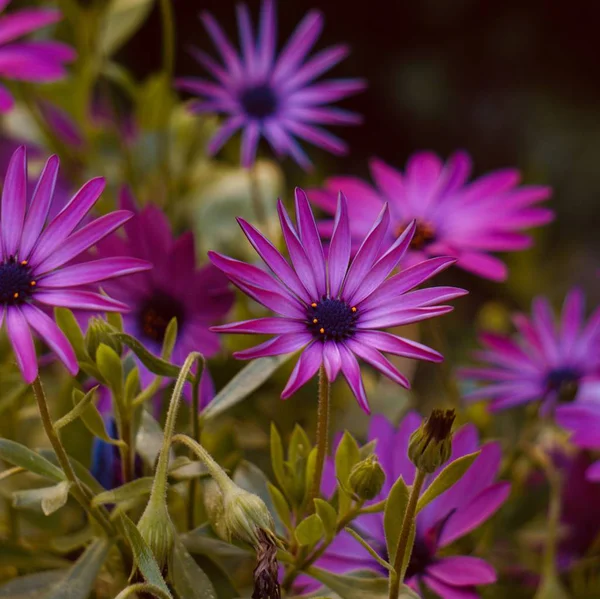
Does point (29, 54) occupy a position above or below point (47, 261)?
above

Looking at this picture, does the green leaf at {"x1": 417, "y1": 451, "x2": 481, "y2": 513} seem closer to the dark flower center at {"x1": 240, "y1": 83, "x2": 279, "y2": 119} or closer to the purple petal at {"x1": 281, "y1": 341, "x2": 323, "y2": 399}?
the purple petal at {"x1": 281, "y1": 341, "x2": 323, "y2": 399}

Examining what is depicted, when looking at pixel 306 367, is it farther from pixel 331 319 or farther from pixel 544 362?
pixel 544 362

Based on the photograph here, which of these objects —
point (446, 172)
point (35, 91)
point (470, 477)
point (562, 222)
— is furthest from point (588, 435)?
point (562, 222)

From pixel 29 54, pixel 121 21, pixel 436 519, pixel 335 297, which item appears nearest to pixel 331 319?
pixel 335 297

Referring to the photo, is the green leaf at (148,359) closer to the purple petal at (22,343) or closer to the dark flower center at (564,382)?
the purple petal at (22,343)

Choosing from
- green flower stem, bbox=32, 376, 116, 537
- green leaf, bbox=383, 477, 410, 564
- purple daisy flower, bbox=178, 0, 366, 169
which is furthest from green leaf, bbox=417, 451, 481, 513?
purple daisy flower, bbox=178, 0, 366, 169

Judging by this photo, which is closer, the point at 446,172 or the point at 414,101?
the point at 446,172

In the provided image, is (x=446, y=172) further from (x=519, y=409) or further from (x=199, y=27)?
(x=199, y=27)
